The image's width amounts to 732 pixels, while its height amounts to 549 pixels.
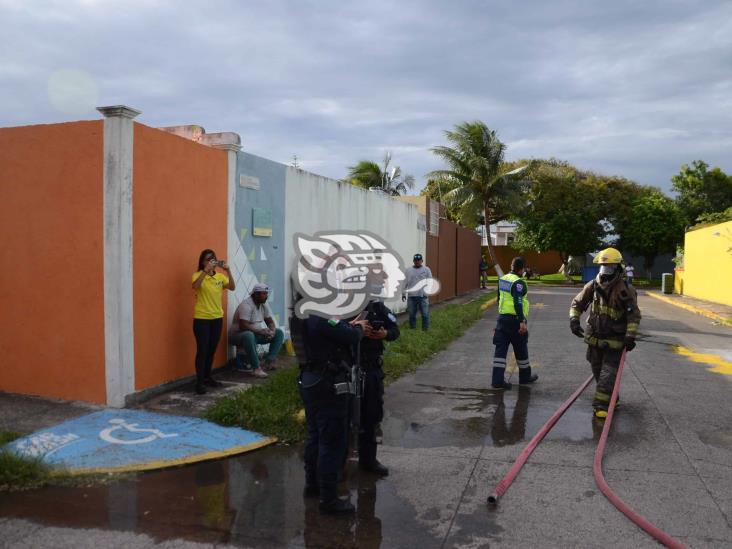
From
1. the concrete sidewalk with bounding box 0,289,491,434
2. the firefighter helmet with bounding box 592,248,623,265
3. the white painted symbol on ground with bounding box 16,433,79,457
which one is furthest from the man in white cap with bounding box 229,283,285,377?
the firefighter helmet with bounding box 592,248,623,265

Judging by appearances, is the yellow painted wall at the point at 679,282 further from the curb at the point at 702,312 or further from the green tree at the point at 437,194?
the green tree at the point at 437,194

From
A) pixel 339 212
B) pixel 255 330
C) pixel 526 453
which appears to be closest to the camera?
pixel 526 453

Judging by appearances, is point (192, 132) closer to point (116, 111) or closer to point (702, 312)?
point (116, 111)

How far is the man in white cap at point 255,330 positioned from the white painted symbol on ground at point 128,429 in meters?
2.14

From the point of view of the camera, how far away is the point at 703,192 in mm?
42281

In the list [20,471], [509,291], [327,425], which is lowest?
[20,471]

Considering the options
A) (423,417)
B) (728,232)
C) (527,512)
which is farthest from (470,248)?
(527,512)

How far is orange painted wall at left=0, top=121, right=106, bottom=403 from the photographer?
6.41 m

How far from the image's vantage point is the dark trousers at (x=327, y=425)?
4.08 metres

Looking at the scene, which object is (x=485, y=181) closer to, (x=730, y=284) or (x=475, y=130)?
(x=475, y=130)

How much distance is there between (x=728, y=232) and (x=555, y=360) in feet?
48.2

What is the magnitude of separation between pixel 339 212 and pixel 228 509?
8.08 m

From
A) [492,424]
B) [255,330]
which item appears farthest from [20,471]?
[492,424]

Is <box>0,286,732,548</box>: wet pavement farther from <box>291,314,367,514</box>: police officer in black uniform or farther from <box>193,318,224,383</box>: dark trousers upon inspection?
<box>193,318,224,383</box>: dark trousers
